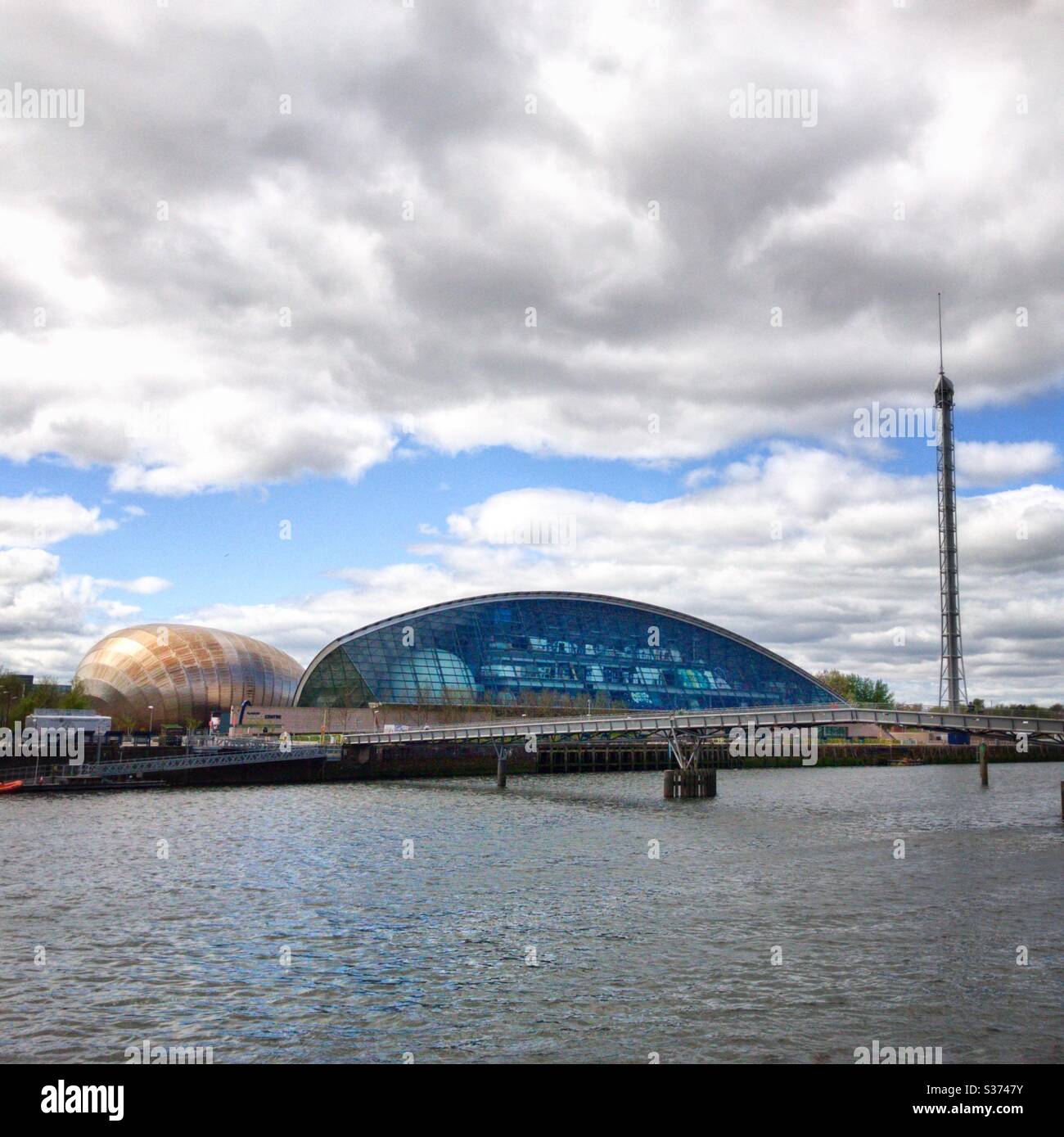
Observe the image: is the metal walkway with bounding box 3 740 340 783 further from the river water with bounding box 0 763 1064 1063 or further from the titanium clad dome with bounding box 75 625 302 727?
the titanium clad dome with bounding box 75 625 302 727

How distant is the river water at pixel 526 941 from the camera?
779 inches

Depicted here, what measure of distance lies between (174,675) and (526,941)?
127668 millimetres

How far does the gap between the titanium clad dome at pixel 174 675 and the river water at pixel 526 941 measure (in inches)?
3547

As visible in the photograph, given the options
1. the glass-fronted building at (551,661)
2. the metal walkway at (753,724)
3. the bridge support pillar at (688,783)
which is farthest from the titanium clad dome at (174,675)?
the bridge support pillar at (688,783)

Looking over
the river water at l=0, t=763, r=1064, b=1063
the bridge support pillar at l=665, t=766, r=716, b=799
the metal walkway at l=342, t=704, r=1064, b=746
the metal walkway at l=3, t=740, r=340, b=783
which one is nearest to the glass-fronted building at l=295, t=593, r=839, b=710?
the metal walkway at l=3, t=740, r=340, b=783

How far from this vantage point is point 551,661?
522 ft

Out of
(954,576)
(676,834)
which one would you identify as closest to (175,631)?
(954,576)

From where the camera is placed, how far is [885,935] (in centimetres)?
2812

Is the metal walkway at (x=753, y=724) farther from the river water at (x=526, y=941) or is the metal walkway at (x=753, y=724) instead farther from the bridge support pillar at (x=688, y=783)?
the river water at (x=526, y=941)

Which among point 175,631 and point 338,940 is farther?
point 175,631

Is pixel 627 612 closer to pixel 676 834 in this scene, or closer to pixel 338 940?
pixel 676 834
